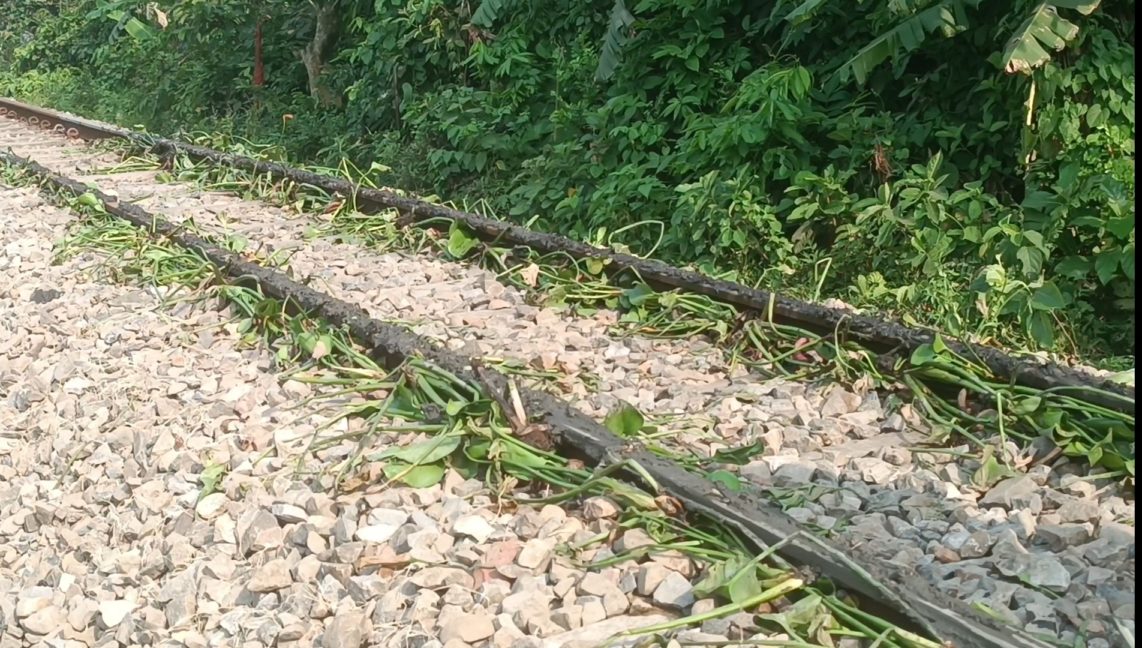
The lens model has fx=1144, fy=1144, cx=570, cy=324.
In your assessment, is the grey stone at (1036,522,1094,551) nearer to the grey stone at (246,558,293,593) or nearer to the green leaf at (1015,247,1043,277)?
the grey stone at (246,558,293,593)

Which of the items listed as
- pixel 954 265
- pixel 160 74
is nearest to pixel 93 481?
pixel 954 265

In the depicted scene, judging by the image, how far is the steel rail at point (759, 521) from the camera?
87.9 inches

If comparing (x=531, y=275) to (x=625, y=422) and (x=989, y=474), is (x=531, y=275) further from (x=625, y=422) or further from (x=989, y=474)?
(x=989, y=474)

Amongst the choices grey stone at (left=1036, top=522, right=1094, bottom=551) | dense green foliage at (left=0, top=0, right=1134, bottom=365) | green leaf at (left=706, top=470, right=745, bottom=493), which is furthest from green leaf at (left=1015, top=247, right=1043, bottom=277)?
green leaf at (left=706, top=470, right=745, bottom=493)

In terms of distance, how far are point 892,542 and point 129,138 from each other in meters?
9.50

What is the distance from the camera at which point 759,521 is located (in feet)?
8.65

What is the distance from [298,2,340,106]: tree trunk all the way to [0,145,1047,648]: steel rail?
8.14 metres

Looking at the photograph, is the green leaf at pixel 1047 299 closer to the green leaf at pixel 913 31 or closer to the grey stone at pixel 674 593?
the green leaf at pixel 913 31

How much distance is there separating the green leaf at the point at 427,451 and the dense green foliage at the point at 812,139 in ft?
7.80

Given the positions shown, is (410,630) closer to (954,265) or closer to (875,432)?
(875,432)

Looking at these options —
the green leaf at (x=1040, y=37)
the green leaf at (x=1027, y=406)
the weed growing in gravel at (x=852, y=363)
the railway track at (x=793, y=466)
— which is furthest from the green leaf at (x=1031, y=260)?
the green leaf at (x=1027, y=406)

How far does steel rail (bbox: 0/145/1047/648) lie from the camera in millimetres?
2232

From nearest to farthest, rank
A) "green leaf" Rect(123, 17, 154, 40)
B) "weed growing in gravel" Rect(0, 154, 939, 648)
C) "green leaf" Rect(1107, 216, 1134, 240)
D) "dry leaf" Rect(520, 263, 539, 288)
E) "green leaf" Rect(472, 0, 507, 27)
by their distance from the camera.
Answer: "weed growing in gravel" Rect(0, 154, 939, 648) → "green leaf" Rect(1107, 216, 1134, 240) → "dry leaf" Rect(520, 263, 539, 288) → "green leaf" Rect(472, 0, 507, 27) → "green leaf" Rect(123, 17, 154, 40)

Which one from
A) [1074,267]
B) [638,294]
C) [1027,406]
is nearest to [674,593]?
[1027,406]
